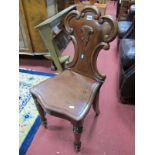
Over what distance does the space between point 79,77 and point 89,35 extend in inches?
14.4

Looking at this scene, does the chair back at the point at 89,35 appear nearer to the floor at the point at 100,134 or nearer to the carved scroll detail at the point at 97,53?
the carved scroll detail at the point at 97,53

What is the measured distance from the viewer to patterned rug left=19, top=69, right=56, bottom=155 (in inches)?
57.3

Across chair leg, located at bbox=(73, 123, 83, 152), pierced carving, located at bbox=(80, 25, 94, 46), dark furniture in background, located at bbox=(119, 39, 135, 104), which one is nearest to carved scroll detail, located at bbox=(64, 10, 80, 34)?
pierced carving, located at bbox=(80, 25, 94, 46)

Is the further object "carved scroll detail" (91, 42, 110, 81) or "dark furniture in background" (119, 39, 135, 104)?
"dark furniture in background" (119, 39, 135, 104)

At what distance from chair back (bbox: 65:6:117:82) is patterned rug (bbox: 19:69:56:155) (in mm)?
657

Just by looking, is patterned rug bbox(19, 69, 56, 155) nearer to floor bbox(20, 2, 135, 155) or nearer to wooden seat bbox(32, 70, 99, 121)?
floor bbox(20, 2, 135, 155)

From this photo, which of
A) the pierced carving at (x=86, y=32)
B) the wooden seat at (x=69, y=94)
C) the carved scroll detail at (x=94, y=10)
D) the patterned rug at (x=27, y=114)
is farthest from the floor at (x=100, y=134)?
the carved scroll detail at (x=94, y=10)

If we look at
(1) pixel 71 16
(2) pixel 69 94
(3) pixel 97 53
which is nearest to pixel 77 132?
(2) pixel 69 94

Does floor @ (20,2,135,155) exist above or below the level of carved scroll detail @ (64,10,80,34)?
below

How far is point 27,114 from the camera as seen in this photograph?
1698 millimetres

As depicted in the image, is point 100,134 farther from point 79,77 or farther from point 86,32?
point 86,32
